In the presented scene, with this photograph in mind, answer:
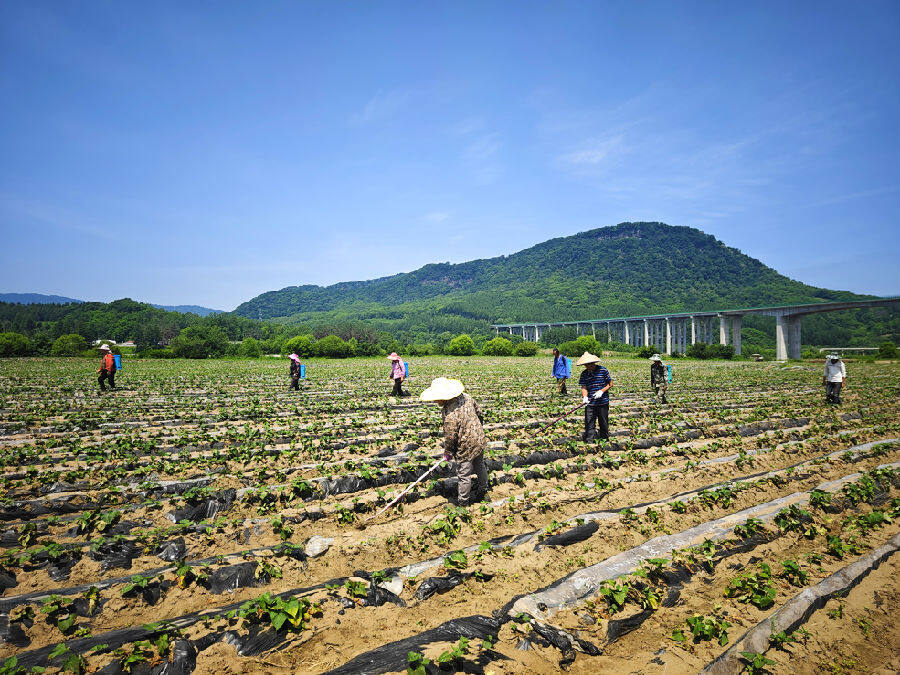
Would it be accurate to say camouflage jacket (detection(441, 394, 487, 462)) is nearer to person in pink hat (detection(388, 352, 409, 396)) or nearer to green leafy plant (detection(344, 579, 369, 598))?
green leafy plant (detection(344, 579, 369, 598))

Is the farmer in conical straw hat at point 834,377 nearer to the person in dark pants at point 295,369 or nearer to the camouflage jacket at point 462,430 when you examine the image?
the camouflage jacket at point 462,430

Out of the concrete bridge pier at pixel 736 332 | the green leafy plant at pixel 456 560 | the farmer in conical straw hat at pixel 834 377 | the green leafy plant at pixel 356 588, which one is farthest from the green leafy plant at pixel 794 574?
the concrete bridge pier at pixel 736 332

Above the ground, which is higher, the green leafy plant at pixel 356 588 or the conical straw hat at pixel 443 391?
the conical straw hat at pixel 443 391

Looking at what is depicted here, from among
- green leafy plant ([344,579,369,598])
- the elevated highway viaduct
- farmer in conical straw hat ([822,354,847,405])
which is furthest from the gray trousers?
the elevated highway viaduct

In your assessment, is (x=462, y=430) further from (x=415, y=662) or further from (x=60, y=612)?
(x=60, y=612)

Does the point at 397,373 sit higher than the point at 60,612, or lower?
higher

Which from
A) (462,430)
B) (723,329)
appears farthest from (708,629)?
(723,329)

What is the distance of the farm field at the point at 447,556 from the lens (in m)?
4.14

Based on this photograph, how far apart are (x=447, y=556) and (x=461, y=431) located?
89.1 inches

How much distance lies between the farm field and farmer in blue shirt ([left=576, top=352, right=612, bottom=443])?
55 centimetres

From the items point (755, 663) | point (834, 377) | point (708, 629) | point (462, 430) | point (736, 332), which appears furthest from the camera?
point (736, 332)

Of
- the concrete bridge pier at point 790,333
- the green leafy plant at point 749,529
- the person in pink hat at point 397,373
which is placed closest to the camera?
the green leafy plant at point 749,529

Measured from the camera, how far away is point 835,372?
1670 cm

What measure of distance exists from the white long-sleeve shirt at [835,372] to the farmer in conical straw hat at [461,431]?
1642 centimetres
